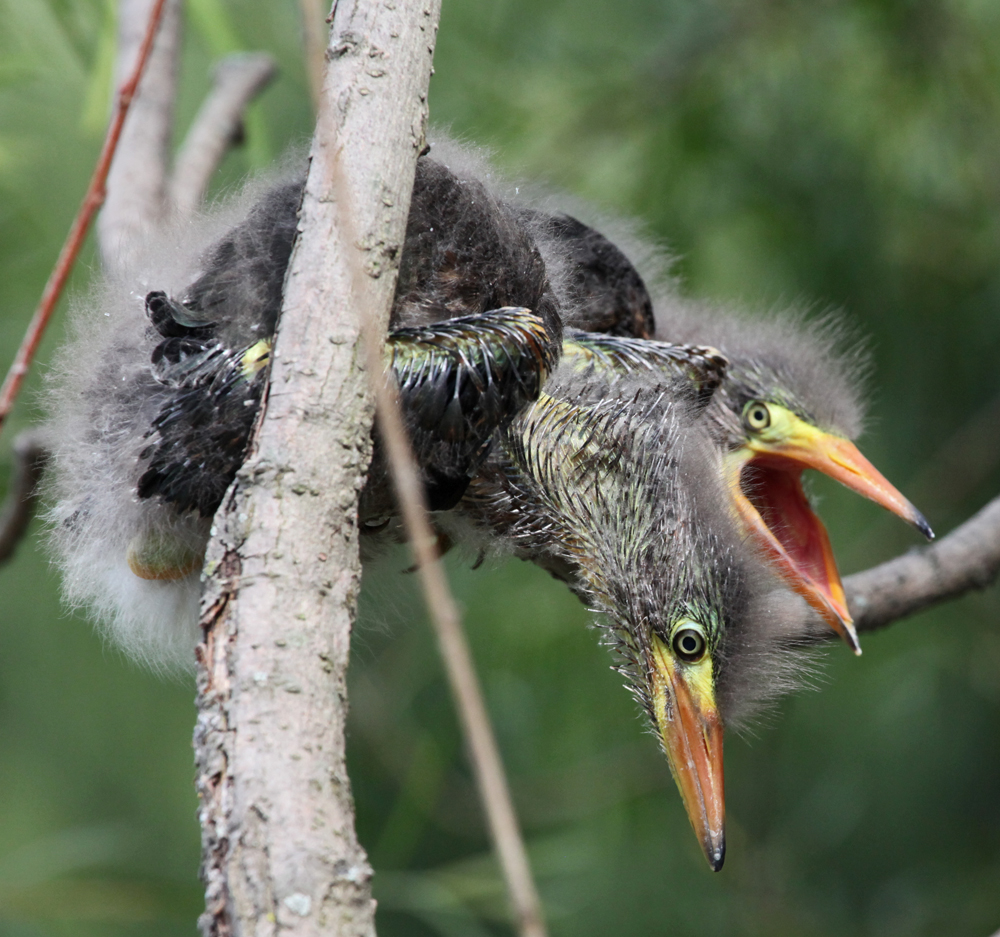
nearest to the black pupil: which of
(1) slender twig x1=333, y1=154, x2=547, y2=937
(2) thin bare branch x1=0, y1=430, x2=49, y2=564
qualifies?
(1) slender twig x1=333, y1=154, x2=547, y2=937

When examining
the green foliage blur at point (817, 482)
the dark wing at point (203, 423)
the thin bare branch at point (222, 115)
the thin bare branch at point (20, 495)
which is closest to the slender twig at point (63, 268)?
the dark wing at point (203, 423)

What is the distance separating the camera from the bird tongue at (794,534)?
1.42 metres

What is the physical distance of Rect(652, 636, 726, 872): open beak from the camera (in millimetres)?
1175

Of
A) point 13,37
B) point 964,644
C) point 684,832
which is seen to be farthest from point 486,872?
point 13,37

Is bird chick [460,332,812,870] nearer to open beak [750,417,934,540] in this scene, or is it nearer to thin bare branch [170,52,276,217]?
open beak [750,417,934,540]

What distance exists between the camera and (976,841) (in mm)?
2656

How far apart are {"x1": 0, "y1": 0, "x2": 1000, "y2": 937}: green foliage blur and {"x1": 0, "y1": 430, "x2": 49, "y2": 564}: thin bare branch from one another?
45 centimetres

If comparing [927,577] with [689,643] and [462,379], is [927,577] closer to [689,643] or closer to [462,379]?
[689,643]

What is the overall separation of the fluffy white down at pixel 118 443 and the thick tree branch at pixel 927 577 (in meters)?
1.01

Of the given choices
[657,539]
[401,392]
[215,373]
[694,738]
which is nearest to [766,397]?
[657,539]

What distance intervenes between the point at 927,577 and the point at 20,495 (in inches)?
57.7

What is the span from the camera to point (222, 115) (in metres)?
2.15

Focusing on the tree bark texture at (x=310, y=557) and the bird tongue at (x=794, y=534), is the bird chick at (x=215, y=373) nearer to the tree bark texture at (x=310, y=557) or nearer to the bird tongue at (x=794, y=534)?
the tree bark texture at (x=310, y=557)

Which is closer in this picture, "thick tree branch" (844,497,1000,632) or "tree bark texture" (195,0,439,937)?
"tree bark texture" (195,0,439,937)
